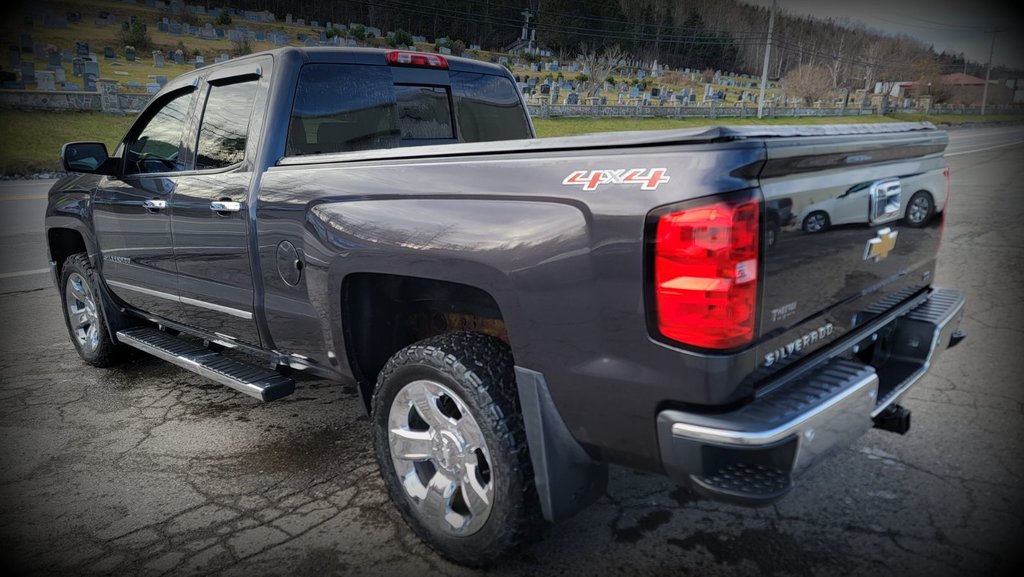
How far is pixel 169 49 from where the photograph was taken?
1631 inches

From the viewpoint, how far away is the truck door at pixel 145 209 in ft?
12.3

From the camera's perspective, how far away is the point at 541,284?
2.03 metres

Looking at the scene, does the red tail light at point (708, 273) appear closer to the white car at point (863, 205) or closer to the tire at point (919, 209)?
the white car at point (863, 205)

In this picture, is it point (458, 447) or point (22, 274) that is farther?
point (22, 274)

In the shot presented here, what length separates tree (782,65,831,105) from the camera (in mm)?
59844

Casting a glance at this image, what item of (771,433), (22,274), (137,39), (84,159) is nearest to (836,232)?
(771,433)

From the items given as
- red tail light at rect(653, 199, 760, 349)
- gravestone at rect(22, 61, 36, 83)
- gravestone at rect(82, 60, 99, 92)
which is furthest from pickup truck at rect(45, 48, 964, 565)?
gravestone at rect(22, 61, 36, 83)

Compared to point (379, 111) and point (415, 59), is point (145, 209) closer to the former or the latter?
point (379, 111)

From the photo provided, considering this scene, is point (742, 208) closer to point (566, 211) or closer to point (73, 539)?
point (566, 211)

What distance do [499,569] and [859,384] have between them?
136 cm

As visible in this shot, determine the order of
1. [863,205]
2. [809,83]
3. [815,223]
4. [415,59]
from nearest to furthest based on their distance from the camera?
[815,223] → [863,205] → [415,59] → [809,83]

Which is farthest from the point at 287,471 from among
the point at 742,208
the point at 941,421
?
the point at 941,421

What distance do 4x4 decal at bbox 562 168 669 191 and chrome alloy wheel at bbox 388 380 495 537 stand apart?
85 cm

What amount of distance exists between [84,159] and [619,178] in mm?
3582
